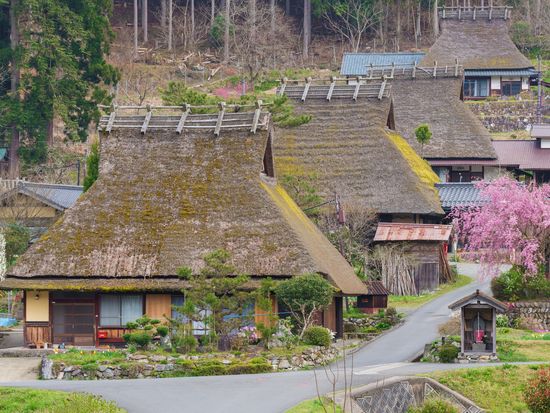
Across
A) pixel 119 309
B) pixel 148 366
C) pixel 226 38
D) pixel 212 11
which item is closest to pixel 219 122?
pixel 119 309

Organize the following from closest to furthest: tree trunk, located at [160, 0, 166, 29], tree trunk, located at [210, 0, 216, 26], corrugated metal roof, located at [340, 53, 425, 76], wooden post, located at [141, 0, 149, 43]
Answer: corrugated metal roof, located at [340, 53, 425, 76], wooden post, located at [141, 0, 149, 43], tree trunk, located at [210, 0, 216, 26], tree trunk, located at [160, 0, 166, 29]

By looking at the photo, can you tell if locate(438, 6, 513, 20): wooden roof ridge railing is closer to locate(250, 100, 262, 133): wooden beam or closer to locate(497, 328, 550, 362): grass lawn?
locate(250, 100, 262, 133): wooden beam

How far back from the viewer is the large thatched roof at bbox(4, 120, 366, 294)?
41500 millimetres


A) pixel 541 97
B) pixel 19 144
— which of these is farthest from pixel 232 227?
pixel 541 97

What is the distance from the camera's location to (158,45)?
96.1 m

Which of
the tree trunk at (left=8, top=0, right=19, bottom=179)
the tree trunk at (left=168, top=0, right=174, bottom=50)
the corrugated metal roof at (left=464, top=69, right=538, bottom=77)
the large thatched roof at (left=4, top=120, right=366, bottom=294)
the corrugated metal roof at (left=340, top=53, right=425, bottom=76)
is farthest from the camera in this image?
the tree trunk at (left=168, top=0, right=174, bottom=50)

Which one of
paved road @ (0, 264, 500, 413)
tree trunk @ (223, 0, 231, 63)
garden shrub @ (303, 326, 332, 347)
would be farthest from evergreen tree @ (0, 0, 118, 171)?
paved road @ (0, 264, 500, 413)

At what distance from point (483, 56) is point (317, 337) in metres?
50.9

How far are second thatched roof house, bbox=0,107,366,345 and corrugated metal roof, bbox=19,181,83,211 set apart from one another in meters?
12.2

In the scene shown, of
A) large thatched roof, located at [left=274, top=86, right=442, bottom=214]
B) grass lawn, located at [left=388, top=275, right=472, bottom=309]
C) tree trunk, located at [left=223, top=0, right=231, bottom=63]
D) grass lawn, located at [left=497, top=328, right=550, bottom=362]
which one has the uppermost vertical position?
tree trunk, located at [left=223, top=0, right=231, bottom=63]

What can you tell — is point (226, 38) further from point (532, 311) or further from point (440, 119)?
point (532, 311)

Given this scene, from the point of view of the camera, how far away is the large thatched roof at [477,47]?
86000mm

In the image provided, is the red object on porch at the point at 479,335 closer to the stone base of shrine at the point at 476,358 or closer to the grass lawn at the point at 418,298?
the stone base of shrine at the point at 476,358

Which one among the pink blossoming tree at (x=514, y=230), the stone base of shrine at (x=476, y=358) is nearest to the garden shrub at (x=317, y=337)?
the stone base of shrine at (x=476, y=358)
